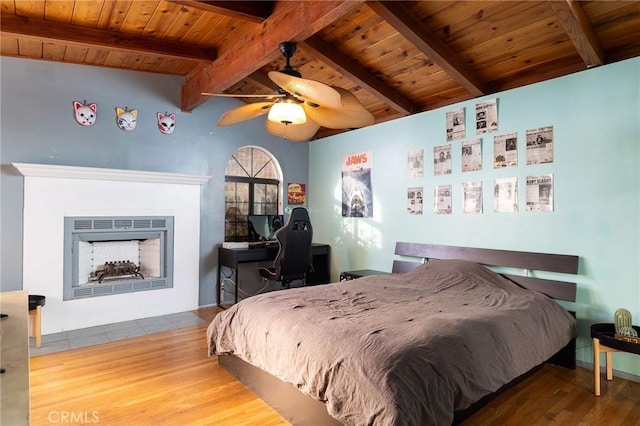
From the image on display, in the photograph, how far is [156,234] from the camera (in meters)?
4.41

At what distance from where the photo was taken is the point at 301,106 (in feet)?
8.76

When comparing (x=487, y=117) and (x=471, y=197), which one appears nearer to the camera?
(x=487, y=117)

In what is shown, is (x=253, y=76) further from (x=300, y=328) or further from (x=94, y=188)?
(x=300, y=328)

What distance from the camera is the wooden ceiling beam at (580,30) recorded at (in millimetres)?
2363

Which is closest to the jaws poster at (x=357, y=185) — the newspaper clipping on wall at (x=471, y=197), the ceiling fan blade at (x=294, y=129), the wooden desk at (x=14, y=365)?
the newspaper clipping on wall at (x=471, y=197)

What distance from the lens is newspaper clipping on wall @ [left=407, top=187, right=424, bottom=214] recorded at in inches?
166

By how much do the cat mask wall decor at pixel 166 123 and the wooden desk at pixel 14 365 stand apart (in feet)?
10.3

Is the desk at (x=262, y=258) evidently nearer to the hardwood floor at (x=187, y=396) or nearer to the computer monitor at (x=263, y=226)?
the computer monitor at (x=263, y=226)

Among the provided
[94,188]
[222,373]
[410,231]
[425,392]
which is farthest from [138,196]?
[425,392]

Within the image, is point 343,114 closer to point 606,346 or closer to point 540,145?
point 540,145

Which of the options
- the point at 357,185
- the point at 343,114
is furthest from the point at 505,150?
the point at 357,185

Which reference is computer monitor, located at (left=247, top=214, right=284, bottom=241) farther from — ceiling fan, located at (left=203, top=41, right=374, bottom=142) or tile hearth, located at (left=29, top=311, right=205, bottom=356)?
ceiling fan, located at (left=203, top=41, right=374, bottom=142)

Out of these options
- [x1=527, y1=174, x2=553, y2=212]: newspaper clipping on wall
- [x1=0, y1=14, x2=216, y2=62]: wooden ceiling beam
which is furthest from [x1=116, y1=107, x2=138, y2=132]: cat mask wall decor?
[x1=527, y1=174, x2=553, y2=212]: newspaper clipping on wall

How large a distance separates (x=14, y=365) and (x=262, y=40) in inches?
111
